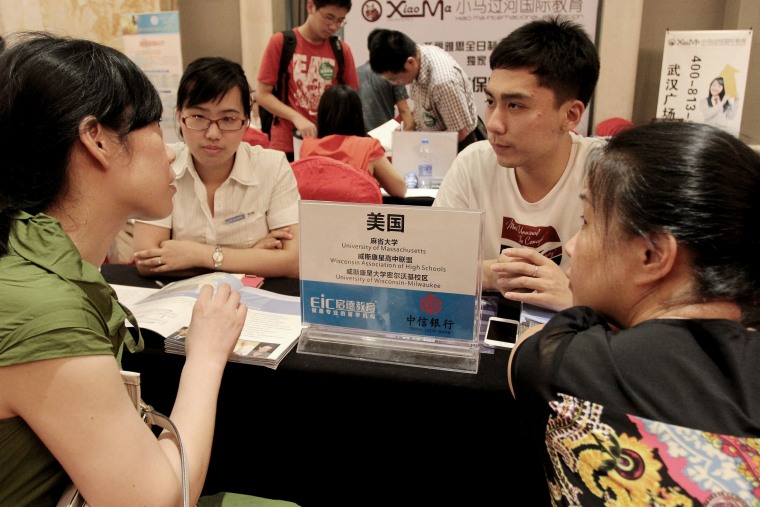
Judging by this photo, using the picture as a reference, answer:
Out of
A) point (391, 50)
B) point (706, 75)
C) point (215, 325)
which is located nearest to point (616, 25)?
point (706, 75)

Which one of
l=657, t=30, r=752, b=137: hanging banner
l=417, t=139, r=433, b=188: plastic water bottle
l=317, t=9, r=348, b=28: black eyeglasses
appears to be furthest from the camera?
l=657, t=30, r=752, b=137: hanging banner

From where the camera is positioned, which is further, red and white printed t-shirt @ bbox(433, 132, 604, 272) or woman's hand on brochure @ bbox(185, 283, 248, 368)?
red and white printed t-shirt @ bbox(433, 132, 604, 272)

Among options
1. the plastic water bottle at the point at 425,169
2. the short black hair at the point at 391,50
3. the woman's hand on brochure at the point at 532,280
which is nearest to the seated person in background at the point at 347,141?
the plastic water bottle at the point at 425,169

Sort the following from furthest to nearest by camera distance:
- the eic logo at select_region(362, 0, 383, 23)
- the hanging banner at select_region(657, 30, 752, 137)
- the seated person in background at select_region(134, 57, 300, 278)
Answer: the eic logo at select_region(362, 0, 383, 23)
the hanging banner at select_region(657, 30, 752, 137)
the seated person in background at select_region(134, 57, 300, 278)

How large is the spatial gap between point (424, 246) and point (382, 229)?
0.09 meters

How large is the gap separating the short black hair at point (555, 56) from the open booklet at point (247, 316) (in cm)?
92

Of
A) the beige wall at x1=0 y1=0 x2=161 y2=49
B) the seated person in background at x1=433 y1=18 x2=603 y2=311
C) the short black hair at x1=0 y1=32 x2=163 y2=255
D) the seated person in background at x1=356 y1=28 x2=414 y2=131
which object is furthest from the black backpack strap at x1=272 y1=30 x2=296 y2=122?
the short black hair at x1=0 y1=32 x2=163 y2=255

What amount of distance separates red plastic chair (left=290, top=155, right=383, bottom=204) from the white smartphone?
3.29 ft

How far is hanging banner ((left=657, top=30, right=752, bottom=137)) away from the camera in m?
4.62

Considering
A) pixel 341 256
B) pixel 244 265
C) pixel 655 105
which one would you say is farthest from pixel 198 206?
pixel 655 105

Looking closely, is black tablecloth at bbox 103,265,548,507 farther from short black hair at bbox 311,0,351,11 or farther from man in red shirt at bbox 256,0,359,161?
short black hair at bbox 311,0,351,11

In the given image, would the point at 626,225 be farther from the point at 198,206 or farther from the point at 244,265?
the point at 198,206

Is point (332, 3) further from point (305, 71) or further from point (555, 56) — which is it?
point (555, 56)

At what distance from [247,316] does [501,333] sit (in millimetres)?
590
